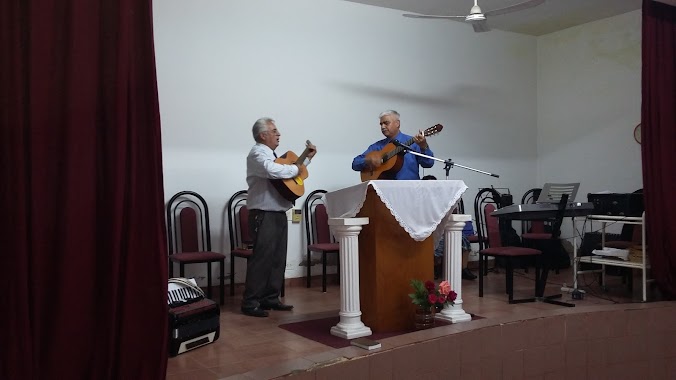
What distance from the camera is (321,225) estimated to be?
5.79 meters

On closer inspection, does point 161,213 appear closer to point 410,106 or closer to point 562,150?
point 410,106

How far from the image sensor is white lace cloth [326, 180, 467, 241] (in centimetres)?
362

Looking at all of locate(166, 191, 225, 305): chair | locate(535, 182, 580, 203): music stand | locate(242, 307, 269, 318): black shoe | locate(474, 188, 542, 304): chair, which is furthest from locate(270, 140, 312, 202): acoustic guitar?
locate(535, 182, 580, 203): music stand

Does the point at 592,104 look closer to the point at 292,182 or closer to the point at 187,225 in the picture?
the point at 292,182

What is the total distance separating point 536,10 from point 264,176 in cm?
411

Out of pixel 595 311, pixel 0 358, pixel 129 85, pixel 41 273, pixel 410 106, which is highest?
pixel 410 106

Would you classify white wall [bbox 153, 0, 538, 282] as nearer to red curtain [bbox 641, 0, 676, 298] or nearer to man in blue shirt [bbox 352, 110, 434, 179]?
man in blue shirt [bbox 352, 110, 434, 179]

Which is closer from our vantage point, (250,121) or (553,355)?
(553,355)

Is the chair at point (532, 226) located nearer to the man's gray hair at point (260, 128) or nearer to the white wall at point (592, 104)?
the white wall at point (592, 104)

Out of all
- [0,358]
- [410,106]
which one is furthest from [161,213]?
[410,106]

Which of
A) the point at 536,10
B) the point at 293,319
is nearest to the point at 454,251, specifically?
the point at 293,319

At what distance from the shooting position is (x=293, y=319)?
4.21m

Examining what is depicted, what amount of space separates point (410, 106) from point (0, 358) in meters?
5.21

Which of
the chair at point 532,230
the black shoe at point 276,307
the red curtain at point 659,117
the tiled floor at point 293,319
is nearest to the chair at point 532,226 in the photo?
the chair at point 532,230
